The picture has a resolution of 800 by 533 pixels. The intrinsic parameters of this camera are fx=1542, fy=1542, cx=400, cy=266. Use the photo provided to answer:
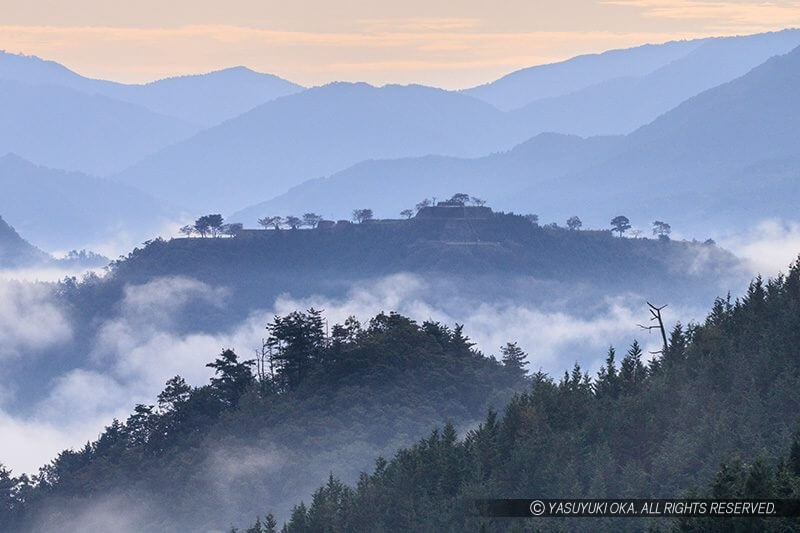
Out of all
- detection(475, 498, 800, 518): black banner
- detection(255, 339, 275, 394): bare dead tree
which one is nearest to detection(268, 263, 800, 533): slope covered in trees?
detection(475, 498, 800, 518): black banner

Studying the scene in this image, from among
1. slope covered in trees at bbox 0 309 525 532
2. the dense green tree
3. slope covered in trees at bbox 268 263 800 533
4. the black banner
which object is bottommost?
the black banner

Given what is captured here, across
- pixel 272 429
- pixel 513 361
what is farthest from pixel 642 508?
pixel 513 361

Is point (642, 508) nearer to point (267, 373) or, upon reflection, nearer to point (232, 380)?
point (232, 380)

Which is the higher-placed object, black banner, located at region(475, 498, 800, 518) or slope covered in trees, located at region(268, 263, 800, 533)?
slope covered in trees, located at region(268, 263, 800, 533)

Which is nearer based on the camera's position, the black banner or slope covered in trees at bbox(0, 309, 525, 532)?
the black banner

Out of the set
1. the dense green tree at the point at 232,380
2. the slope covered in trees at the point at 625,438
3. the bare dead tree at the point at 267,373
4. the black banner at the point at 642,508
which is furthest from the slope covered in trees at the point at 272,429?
the black banner at the point at 642,508

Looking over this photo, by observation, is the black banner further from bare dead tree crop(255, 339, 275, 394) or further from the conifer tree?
bare dead tree crop(255, 339, 275, 394)

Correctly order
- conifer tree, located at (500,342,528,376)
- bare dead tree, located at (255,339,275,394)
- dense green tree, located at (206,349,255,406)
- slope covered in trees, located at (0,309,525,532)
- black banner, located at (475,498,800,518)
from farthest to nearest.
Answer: dense green tree, located at (206,349,255,406)
bare dead tree, located at (255,339,275,394)
conifer tree, located at (500,342,528,376)
slope covered in trees, located at (0,309,525,532)
black banner, located at (475,498,800,518)
